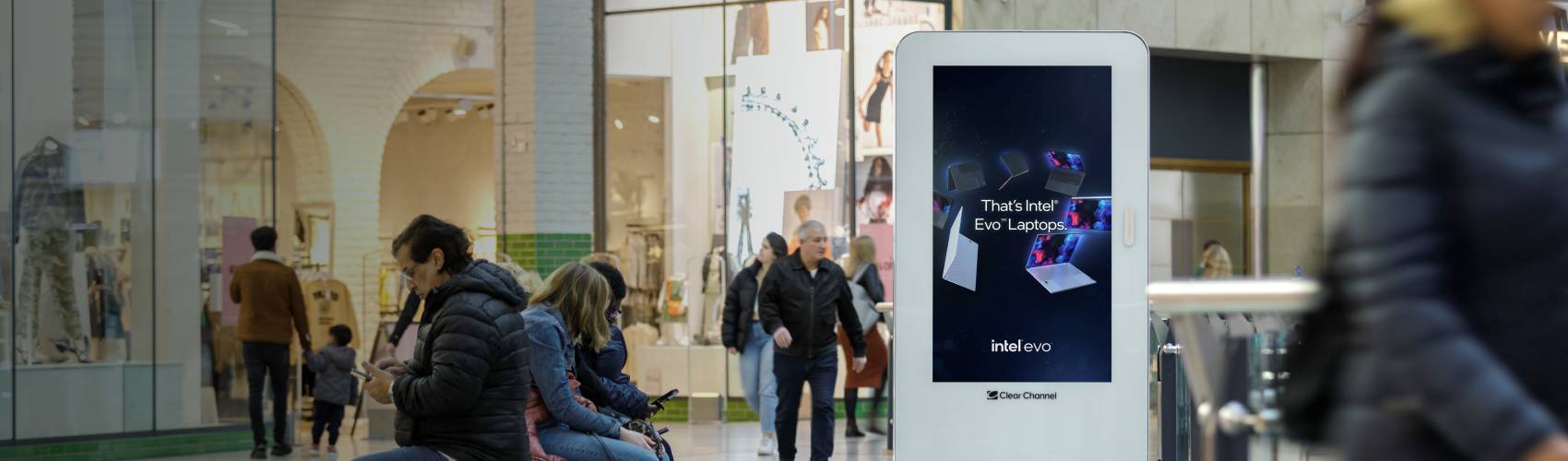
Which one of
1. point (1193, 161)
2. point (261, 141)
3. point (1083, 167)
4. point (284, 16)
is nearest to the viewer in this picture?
point (1083, 167)

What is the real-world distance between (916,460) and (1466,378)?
4.67m

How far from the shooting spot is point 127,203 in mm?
11820

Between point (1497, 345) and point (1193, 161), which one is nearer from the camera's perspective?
point (1497, 345)

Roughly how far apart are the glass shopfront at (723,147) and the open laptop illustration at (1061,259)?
7.22 metres

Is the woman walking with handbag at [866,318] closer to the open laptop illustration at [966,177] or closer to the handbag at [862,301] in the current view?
the handbag at [862,301]

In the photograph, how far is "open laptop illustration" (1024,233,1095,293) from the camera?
629cm

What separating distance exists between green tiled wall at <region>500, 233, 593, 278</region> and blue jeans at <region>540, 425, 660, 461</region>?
25.3 feet

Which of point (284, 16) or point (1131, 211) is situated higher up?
point (284, 16)

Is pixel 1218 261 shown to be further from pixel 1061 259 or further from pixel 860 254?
pixel 1061 259

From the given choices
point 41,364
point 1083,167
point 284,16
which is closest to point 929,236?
point 1083,167

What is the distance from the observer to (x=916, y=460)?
6.34 meters

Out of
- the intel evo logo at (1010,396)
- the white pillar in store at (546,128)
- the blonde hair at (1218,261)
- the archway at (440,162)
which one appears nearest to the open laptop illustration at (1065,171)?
the intel evo logo at (1010,396)

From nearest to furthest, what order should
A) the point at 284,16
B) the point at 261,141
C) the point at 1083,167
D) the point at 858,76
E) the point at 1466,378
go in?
the point at 1466,378 → the point at 1083,167 → the point at 261,141 → the point at 858,76 → the point at 284,16

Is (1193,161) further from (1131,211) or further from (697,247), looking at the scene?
(1131,211)
